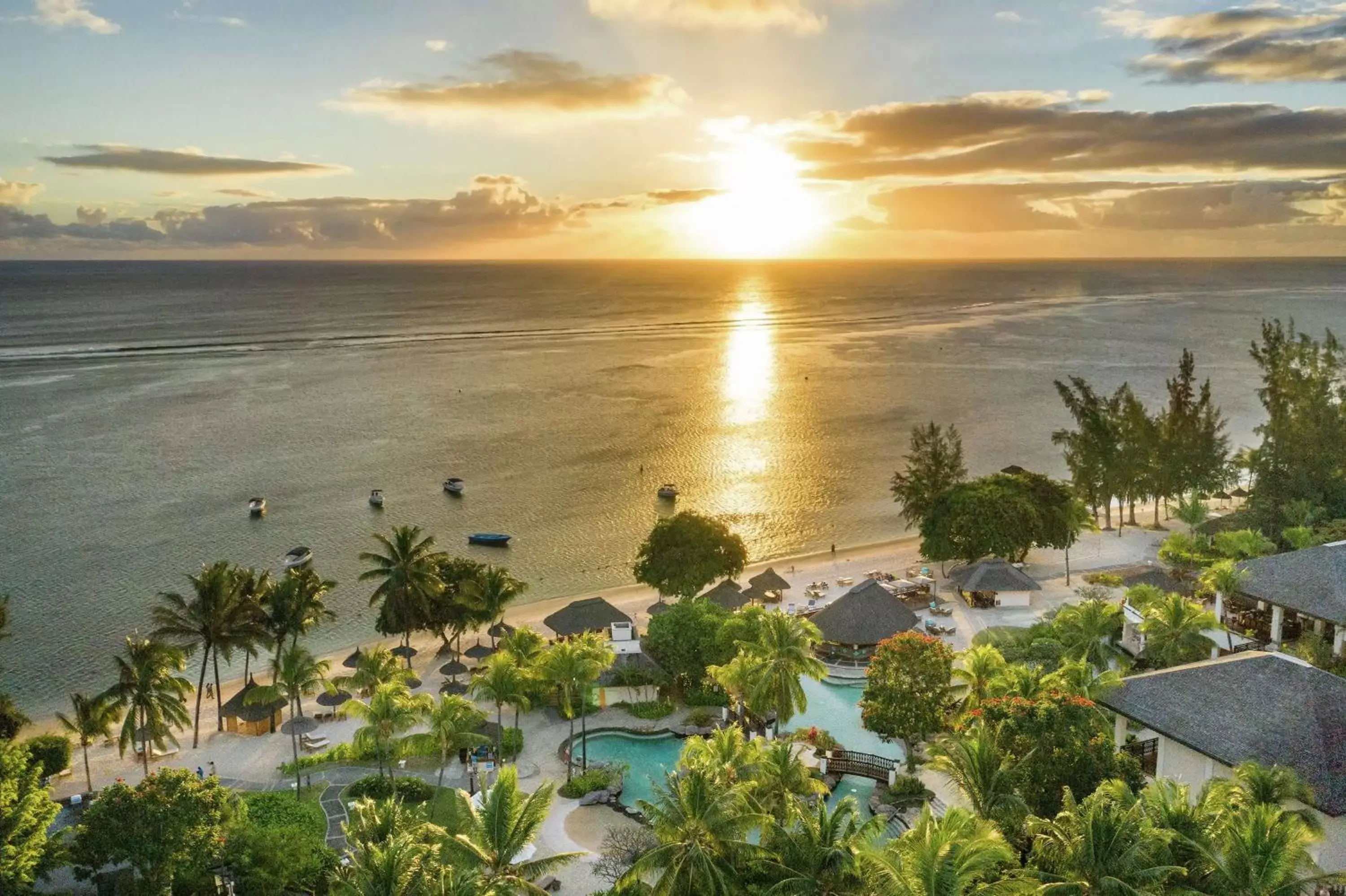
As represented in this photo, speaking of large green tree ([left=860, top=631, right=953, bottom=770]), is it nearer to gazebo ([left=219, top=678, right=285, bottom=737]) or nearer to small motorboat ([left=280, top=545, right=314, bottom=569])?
gazebo ([left=219, top=678, right=285, bottom=737])

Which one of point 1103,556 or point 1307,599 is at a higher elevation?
point 1307,599

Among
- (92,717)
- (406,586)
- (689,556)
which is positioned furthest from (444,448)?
(92,717)

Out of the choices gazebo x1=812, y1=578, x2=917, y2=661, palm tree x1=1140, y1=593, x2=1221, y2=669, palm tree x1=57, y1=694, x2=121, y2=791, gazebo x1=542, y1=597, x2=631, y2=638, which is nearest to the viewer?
palm tree x1=57, y1=694, x2=121, y2=791

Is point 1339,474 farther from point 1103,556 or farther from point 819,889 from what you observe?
point 819,889

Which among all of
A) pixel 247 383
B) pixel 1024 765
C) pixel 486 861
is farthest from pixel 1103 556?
pixel 247 383

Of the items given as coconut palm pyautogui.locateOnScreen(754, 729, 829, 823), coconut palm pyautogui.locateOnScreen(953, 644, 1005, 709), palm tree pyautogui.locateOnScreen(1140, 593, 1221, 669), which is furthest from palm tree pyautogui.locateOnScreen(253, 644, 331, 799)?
palm tree pyautogui.locateOnScreen(1140, 593, 1221, 669)

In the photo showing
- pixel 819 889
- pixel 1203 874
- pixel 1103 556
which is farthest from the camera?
pixel 1103 556
